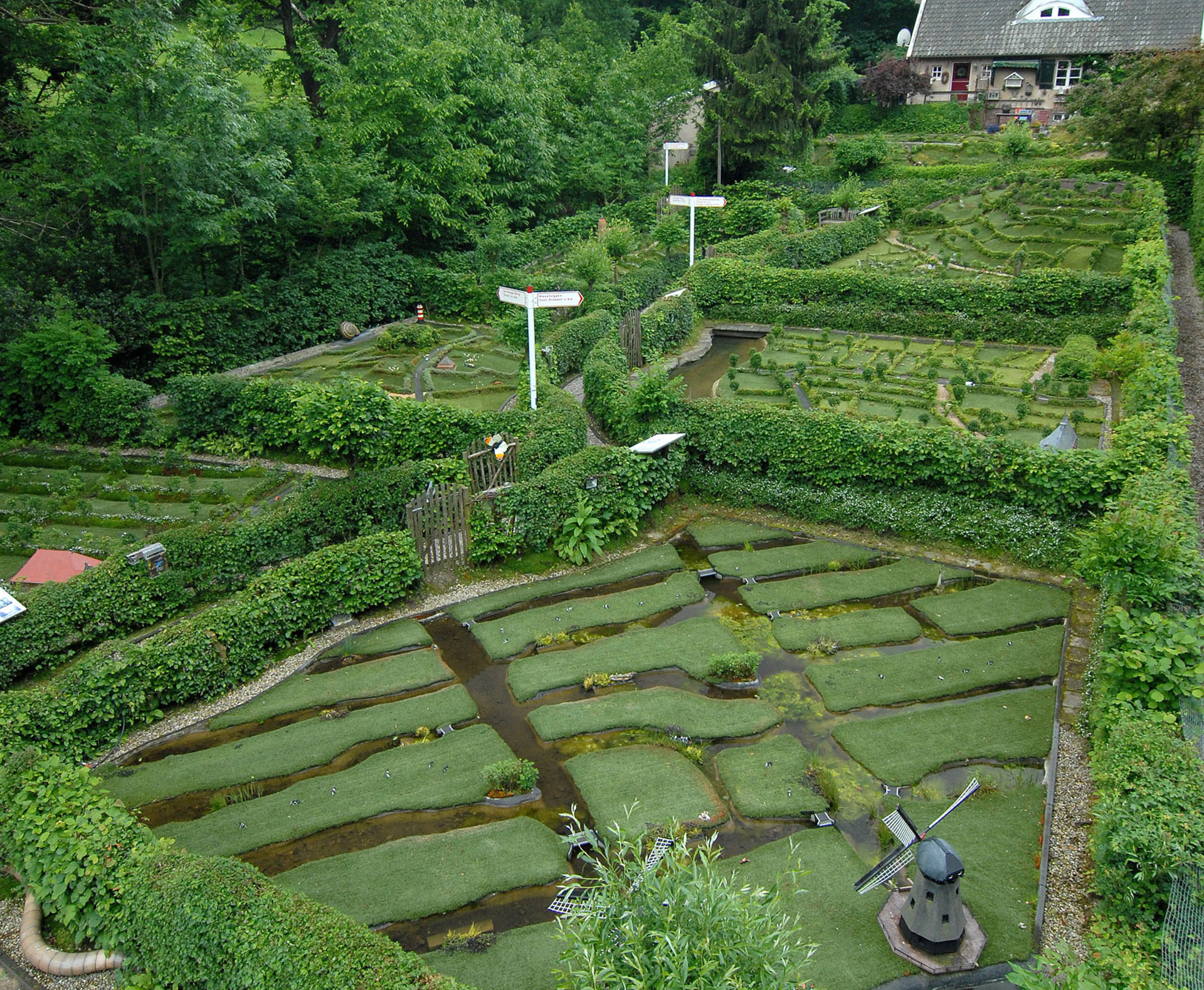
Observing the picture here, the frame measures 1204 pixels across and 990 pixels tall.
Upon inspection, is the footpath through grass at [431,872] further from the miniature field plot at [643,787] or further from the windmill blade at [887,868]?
the windmill blade at [887,868]

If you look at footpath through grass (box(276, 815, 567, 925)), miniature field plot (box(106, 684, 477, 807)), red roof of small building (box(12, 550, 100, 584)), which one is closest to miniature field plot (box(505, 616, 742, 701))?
miniature field plot (box(106, 684, 477, 807))

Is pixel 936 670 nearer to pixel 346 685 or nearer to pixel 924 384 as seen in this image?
pixel 346 685

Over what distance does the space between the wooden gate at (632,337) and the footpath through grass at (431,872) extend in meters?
16.5

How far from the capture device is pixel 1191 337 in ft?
80.1

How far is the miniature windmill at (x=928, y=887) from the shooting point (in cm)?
895

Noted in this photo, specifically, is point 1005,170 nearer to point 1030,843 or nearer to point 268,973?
point 1030,843

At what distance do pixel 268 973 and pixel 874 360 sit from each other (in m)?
21.6

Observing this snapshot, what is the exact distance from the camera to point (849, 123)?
49688 millimetres

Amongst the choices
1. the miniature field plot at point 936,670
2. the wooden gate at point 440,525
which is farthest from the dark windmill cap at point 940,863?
the wooden gate at point 440,525

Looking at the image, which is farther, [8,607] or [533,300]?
[533,300]

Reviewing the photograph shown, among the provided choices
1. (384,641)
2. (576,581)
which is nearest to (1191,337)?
(576,581)

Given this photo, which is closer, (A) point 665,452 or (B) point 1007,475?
(B) point 1007,475

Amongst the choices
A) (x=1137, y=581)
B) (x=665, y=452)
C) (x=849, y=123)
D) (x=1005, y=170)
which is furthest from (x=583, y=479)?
(x=849, y=123)

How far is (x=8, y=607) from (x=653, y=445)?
11240mm
